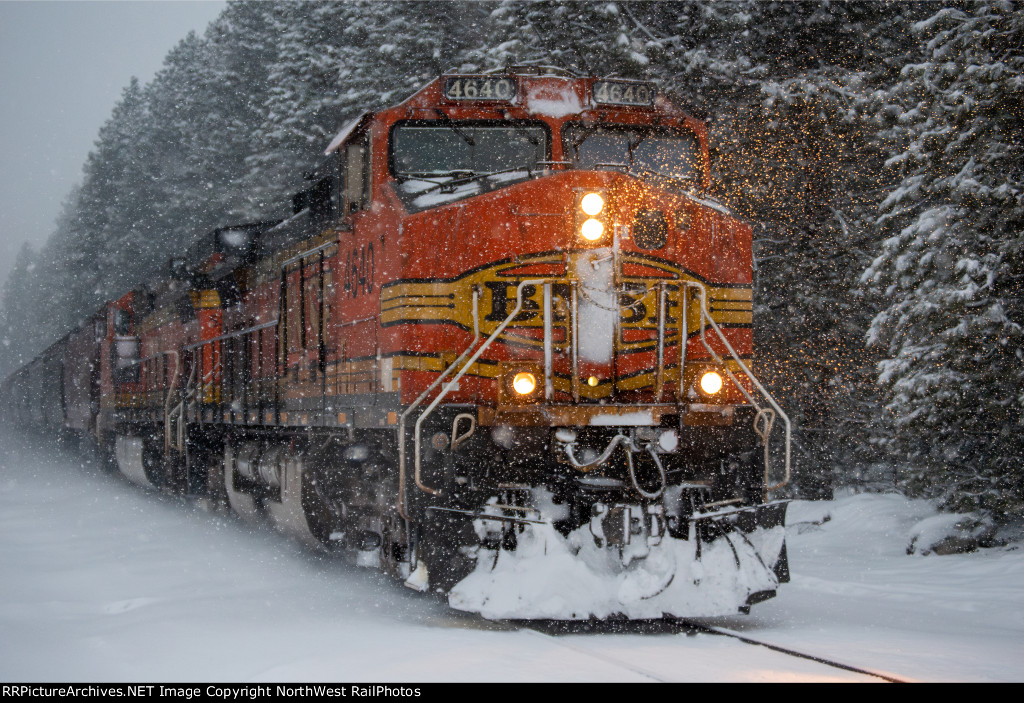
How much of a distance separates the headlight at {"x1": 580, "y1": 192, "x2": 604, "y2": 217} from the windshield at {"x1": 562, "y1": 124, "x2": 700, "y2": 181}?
735 millimetres

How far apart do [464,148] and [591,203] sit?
1263 mm

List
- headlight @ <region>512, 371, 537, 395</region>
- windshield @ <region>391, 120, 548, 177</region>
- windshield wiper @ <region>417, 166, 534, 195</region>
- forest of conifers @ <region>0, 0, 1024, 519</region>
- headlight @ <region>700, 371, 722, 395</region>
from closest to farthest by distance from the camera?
headlight @ <region>512, 371, 537, 395</region>
headlight @ <region>700, 371, 722, 395</region>
windshield wiper @ <region>417, 166, 534, 195</region>
windshield @ <region>391, 120, 548, 177</region>
forest of conifers @ <region>0, 0, 1024, 519</region>

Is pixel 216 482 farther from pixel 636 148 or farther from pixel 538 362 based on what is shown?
pixel 636 148

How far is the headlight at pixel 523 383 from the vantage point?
6707mm

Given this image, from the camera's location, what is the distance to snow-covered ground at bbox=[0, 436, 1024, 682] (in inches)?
206

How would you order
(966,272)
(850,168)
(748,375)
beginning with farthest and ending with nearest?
1. (850,168)
2. (966,272)
3. (748,375)

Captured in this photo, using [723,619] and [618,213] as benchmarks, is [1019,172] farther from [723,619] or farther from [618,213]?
[723,619]

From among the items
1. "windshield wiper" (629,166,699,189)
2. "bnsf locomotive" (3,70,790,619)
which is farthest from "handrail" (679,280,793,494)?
"windshield wiper" (629,166,699,189)

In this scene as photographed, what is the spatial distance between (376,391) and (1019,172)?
644cm

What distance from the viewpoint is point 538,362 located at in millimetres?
6895

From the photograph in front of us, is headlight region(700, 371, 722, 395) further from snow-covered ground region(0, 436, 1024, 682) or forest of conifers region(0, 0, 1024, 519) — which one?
forest of conifers region(0, 0, 1024, 519)

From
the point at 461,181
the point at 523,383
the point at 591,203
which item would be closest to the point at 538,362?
the point at 523,383

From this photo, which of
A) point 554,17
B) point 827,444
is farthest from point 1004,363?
point 554,17

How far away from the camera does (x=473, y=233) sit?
23.2 feet
